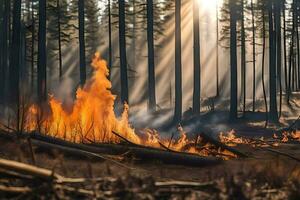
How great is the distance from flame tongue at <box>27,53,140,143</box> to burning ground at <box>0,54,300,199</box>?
0.09ft

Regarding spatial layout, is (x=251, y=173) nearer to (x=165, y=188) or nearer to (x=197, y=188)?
(x=197, y=188)

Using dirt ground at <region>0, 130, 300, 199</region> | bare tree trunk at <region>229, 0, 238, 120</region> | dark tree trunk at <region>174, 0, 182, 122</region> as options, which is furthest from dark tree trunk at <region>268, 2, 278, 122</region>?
dirt ground at <region>0, 130, 300, 199</region>

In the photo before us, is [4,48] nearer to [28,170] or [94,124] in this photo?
[94,124]

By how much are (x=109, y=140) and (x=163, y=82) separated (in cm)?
4622

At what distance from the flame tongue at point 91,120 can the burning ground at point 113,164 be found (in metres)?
0.03

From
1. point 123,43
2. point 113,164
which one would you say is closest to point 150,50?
point 123,43

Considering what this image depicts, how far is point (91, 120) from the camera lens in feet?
40.7

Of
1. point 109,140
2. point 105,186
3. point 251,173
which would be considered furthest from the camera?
point 109,140

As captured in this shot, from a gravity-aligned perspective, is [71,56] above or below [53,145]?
above

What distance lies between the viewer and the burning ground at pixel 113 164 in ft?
19.5

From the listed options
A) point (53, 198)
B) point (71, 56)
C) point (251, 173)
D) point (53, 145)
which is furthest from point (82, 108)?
point (71, 56)

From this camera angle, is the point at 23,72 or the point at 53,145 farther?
the point at 23,72

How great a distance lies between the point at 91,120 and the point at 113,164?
3389 mm

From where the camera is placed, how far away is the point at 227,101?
37.9 metres
